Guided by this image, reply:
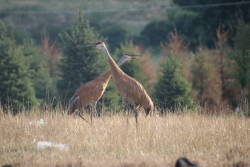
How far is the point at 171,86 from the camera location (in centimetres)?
1441

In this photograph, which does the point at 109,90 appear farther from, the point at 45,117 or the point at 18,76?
the point at 45,117

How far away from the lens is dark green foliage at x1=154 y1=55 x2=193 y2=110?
14125mm

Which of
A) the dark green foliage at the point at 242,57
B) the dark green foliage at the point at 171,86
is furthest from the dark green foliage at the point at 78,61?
the dark green foliage at the point at 242,57

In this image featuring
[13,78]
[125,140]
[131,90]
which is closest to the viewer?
[125,140]

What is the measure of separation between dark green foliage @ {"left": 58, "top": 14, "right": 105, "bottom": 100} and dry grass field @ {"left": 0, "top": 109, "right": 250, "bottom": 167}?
227 inches

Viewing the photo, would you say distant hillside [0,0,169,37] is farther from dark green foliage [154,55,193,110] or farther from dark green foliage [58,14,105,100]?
dark green foliage [154,55,193,110]

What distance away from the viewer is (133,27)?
41.6 meters

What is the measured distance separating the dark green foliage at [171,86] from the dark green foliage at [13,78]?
396 centimetres

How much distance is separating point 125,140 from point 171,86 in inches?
257

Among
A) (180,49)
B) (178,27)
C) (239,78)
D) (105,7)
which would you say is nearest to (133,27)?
(105,7)

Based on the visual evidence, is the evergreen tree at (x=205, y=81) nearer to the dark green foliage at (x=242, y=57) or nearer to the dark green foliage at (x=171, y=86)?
the dark green foliage at (x=242, y=57)

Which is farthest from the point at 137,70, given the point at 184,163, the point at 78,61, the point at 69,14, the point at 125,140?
the point at 69,14

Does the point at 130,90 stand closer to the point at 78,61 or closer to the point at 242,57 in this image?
the point at 78,61

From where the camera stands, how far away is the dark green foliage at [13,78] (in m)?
14.5
